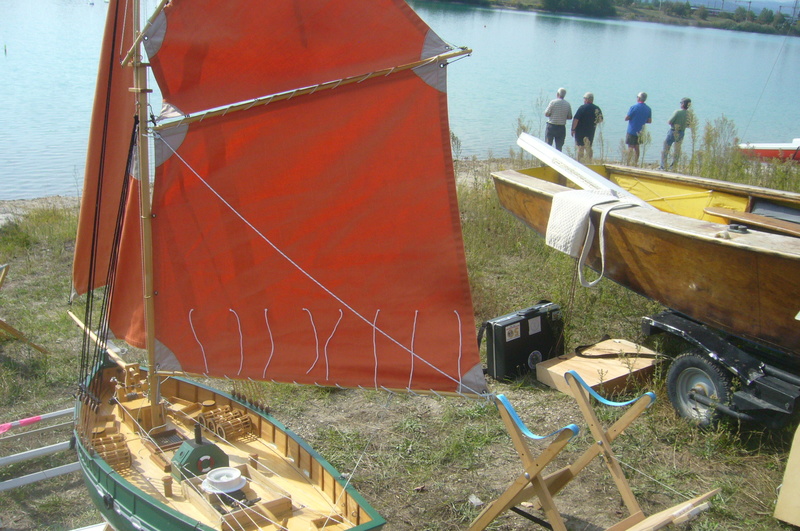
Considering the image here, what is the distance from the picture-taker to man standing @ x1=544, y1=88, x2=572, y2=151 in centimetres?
1223

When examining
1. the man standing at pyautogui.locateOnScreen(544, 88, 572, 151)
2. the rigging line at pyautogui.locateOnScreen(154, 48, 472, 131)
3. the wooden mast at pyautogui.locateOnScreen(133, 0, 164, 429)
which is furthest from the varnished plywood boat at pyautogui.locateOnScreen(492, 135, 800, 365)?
the man standing at pyautogui.locateOnScreen(544, 88, 572, 151)

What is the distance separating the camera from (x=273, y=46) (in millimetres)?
3639

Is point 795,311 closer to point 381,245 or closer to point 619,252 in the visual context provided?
point 619,252

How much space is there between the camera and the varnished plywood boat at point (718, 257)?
4.11 metres

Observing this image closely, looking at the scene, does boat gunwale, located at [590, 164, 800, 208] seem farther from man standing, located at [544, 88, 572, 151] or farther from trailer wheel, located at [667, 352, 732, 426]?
man standing, located at [544, 88, 572, 151]

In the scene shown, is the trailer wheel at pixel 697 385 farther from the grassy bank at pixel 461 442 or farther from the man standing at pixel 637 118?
the man standing at pixel 637 118

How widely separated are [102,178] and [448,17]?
3695cm

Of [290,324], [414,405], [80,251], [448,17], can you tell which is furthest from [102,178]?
[448,17]

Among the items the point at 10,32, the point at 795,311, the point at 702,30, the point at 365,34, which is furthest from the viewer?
the point at 702,30

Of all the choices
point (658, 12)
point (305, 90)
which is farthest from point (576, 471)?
point (658, 12)

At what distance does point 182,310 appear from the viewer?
3.78m

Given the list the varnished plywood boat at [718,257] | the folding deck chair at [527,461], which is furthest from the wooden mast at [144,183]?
the varnished plywood boat at [718,257]

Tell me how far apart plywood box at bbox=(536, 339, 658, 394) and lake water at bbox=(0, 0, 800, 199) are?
22.1 feet

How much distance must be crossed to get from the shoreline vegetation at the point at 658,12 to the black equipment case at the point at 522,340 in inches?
1617
